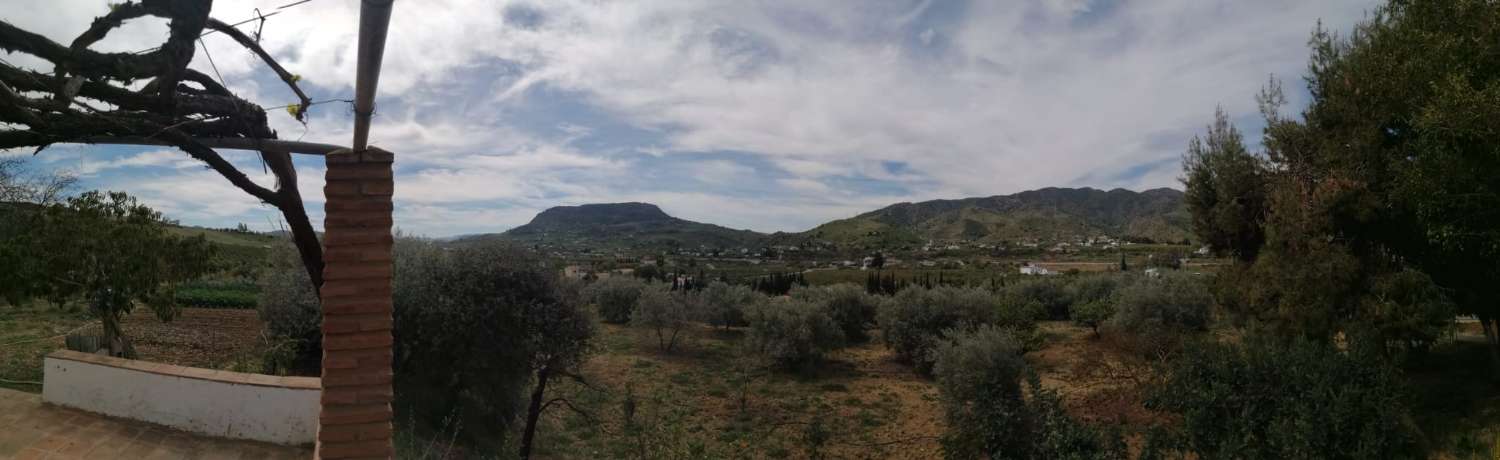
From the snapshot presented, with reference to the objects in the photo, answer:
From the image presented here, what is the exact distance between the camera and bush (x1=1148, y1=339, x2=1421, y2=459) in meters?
7.75

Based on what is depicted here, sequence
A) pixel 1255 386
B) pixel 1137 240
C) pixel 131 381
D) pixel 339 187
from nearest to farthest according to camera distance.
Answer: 1. pixel 339 187
2. pixel 131 381
3. pixel 1255 386
4. pixel 1137 240

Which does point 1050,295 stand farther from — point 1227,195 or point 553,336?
point 553,336

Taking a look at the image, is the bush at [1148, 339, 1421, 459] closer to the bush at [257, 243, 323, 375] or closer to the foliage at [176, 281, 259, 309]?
the bush at [257, 243, 323, 375]

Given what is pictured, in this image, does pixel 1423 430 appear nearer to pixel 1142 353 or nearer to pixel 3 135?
pixel 1142 353

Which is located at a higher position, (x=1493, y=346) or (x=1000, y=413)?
(x=1493, y=346)

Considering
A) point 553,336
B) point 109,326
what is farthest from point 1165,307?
point 109,326

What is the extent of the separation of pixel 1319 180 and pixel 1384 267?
1513 millimetres

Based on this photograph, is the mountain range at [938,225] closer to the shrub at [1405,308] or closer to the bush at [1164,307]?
the bush at [1164,307]

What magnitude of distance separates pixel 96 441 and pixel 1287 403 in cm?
1341

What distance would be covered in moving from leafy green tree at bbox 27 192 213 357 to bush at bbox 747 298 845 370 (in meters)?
14.4

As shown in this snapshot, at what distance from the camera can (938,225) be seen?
4114 inches

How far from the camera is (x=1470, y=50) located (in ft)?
22.2

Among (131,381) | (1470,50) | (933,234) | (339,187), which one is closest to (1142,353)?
(1470,50)

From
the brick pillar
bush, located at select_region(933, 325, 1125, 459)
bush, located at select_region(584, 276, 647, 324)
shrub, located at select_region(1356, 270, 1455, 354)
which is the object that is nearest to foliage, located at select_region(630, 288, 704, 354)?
bush, located at select_region(584, 276, 647, 324)
